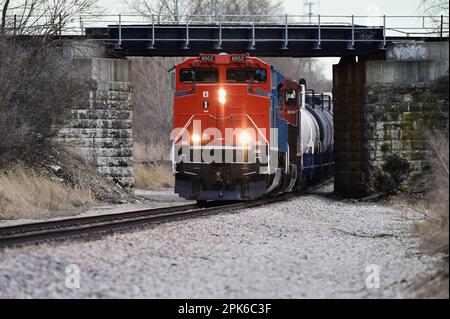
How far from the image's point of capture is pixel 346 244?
14070mm

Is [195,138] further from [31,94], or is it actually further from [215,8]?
[215,8]

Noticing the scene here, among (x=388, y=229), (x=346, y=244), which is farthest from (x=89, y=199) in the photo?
(x=346, y=244)

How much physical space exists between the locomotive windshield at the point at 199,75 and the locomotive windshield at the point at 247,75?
36 centimetres

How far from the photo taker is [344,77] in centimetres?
3169

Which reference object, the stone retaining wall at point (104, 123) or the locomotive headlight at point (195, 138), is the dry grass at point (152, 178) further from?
the locomotive headlight at point (195, 138)

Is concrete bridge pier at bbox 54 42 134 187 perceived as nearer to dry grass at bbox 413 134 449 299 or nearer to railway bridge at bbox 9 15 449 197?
railway bridge at bbox 9 15 449 197

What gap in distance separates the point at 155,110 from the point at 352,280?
172 ft

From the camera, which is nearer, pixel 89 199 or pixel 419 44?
pixel 89 199

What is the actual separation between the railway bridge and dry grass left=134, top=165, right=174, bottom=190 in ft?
25.2

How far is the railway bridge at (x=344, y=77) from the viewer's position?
28891mm

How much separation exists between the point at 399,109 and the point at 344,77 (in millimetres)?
2484

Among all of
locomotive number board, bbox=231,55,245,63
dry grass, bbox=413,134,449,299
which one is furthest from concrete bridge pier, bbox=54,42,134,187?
dry grass, bbox=413,134,449,299

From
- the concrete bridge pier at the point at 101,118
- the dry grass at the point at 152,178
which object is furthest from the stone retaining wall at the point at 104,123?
the dry grass at the point at 152,178
